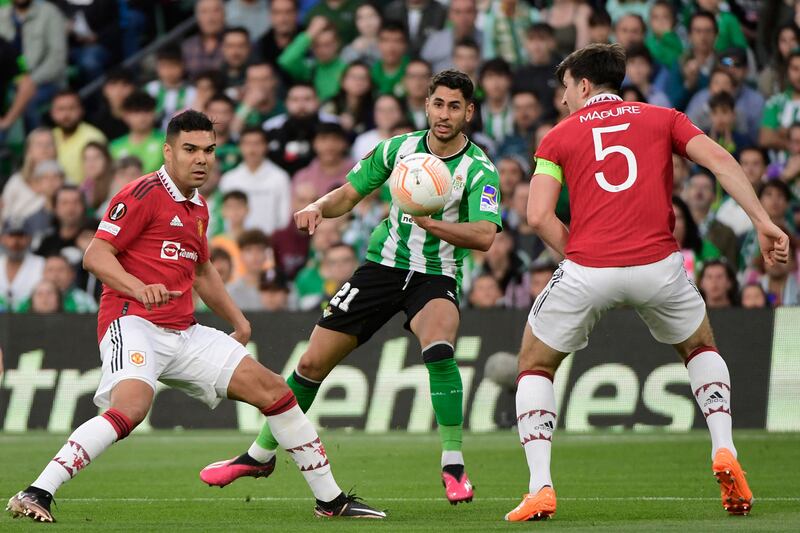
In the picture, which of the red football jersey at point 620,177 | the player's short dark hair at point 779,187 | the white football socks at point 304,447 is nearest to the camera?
the red football jersey at point 620,177

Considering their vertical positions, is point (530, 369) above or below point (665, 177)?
below

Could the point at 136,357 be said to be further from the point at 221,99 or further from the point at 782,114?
the point at 221,99

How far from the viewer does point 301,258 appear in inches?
688

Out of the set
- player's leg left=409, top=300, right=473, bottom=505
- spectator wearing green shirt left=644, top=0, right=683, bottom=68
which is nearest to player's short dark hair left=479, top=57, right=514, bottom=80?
spectator wearing green shirt left=644, top=0, right=683, bottom=68

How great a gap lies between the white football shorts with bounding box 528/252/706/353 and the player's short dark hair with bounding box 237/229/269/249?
365 inches

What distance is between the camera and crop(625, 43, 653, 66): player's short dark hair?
55.5 feet

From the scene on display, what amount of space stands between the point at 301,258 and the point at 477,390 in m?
3.42

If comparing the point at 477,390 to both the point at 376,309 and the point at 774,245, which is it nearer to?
the point at 376,309

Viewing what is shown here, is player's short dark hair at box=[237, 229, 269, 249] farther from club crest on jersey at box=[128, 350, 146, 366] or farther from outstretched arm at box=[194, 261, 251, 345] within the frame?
club crest on jersey at box=[128, 350, 146, 366]

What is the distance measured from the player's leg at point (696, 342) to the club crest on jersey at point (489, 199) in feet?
4.88

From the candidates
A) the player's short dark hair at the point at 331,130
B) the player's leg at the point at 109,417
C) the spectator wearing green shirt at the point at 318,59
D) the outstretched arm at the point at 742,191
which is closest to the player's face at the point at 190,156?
the player's leg at the point at 109,417

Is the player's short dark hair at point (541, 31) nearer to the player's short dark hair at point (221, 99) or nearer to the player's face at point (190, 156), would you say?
the player's short dark hair at point (221, 99)

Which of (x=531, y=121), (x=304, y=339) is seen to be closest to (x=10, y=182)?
(x=304, y=339)

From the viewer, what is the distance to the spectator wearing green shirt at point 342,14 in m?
19.6
